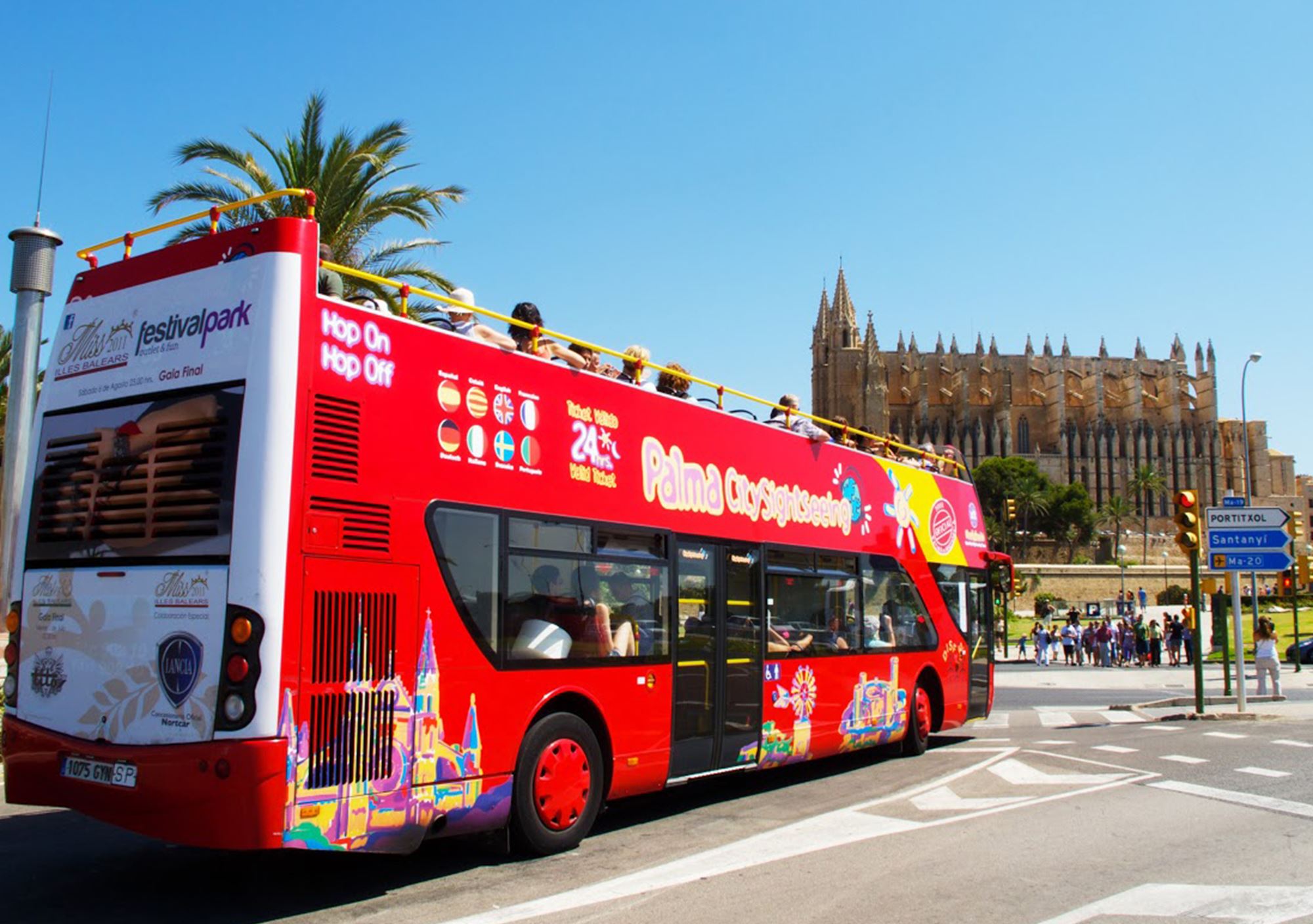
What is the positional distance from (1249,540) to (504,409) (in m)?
16.4

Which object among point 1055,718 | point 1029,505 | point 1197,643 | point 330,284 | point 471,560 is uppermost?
point 1029,505

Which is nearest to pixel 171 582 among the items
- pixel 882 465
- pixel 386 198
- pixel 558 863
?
pixel 558 863

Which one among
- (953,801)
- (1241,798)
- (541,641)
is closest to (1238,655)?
(1241,798)

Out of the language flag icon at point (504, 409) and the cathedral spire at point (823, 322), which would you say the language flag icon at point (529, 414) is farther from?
the cathedral spire at point (823, 322)

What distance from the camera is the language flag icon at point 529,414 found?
7344mm

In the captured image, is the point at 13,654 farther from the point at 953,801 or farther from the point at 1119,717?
the point at 1119,717

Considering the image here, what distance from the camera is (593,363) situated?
8.42 meters

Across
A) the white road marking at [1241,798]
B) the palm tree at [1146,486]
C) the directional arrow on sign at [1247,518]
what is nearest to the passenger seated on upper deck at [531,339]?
the white road marking at [1241,798]

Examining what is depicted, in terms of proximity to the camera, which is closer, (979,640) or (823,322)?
(979,640)

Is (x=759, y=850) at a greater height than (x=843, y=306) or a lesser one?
lesser

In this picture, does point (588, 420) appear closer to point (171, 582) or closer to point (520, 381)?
point (520, 381)

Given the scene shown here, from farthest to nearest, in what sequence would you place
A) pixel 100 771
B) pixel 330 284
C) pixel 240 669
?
1. pixel 330 284
2. pixel 100 771
3. pixel 240 669

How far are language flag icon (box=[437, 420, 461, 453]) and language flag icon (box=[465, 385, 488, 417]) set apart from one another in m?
0.20

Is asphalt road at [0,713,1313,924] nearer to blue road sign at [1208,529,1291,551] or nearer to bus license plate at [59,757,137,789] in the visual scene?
bus license plate at [59,757,137,789]
